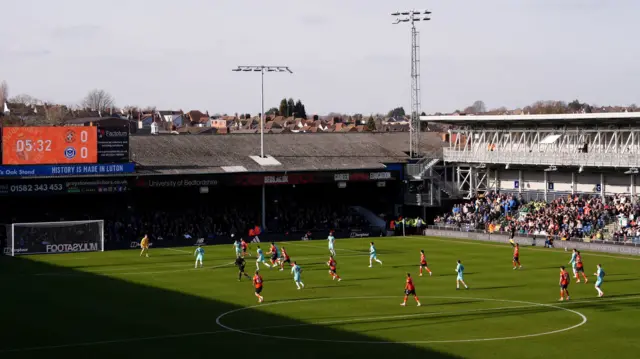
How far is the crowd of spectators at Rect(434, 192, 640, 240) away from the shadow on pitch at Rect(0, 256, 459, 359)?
29.0 metres

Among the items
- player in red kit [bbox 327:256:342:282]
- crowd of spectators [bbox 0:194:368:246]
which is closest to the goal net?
crowd of spectators [bbox 0:194:368:246]

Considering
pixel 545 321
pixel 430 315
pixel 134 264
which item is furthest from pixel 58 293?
pixel 545 321

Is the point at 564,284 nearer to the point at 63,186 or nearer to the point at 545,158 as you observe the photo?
the point at 545,158

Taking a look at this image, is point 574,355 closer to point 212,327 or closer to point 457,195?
point 212,327

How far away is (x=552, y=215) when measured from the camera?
71.4 meters

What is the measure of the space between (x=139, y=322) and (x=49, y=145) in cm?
3752

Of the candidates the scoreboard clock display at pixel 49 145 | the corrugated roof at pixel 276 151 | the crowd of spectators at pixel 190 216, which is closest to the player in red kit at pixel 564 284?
the crowd of spectators at pixel 190 216

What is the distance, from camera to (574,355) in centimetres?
2994

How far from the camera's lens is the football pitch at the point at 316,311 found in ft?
103

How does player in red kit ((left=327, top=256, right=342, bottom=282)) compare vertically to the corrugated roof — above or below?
below

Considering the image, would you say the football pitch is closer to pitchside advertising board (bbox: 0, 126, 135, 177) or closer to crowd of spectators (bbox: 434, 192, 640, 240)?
crowd of spectators (bbox: 434, 192, 640, 240)

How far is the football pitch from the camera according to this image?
103 feet

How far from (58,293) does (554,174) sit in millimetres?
46664

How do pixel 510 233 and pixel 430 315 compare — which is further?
pixel 510 233
